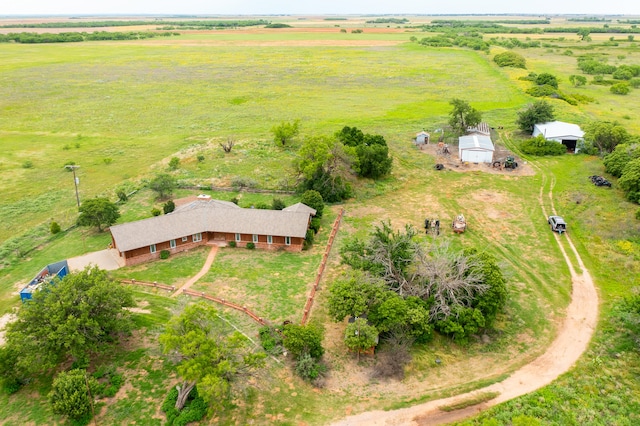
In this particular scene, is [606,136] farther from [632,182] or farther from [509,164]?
[632,182]

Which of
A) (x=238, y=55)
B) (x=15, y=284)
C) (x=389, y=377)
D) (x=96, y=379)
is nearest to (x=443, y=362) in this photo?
(x=389, y=377)

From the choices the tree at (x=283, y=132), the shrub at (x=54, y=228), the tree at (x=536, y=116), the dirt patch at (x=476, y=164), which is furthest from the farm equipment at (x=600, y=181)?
the shrub at (x=54, y=228)

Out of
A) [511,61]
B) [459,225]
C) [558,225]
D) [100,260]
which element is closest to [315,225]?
[459,225]

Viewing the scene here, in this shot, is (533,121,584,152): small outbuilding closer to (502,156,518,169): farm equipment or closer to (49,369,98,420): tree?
(502,156,518,169): farm equipment

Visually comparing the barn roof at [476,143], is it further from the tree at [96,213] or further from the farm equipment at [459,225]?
the tree at [96,213]

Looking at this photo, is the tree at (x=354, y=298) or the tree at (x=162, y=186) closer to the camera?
the tree at (x=354, y=298)

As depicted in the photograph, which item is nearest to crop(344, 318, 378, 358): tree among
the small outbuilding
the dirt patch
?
the dirt patch

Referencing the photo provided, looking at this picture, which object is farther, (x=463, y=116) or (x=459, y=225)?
(x=463, y=116)
